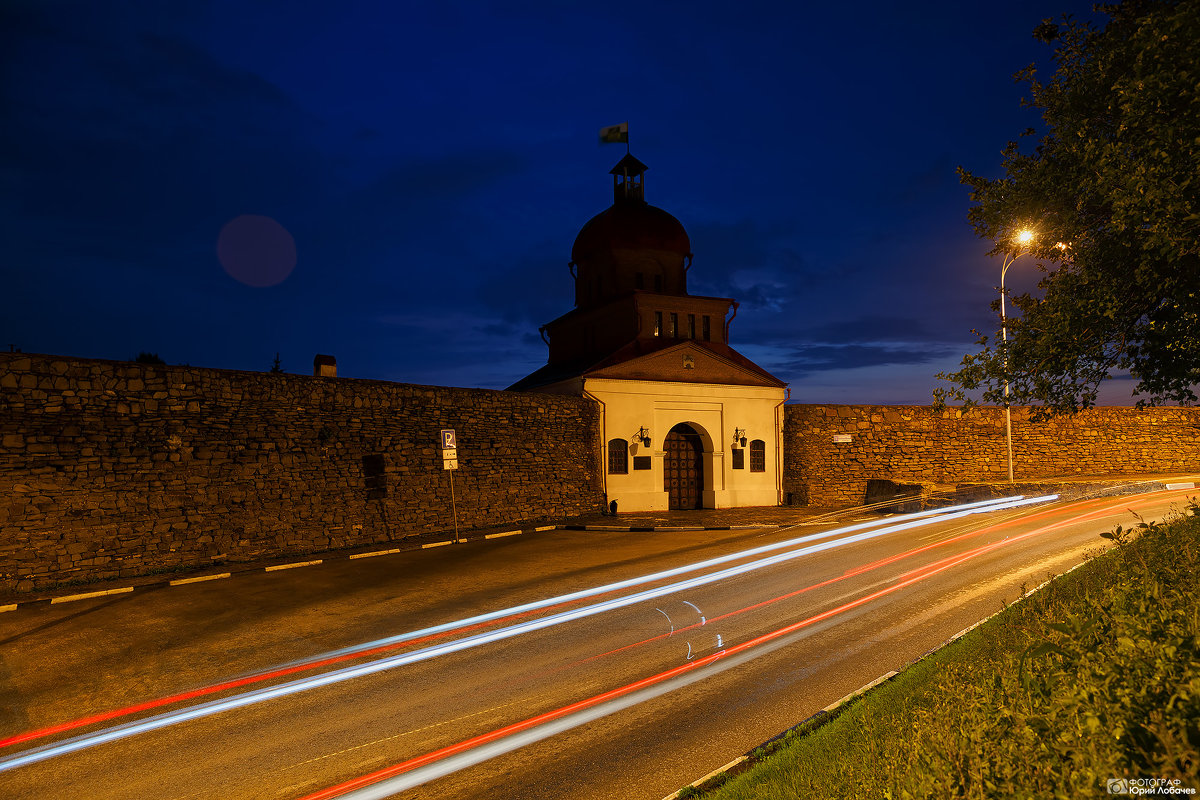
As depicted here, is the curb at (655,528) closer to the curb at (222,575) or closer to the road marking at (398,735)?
the curb at (222,575)

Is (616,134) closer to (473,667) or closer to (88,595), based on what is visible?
(88,595)

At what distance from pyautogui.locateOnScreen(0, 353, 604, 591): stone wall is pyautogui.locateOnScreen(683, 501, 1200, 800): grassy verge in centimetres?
1489

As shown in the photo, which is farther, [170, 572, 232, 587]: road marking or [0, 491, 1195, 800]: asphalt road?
[170, 572, 232, 587]: road marking

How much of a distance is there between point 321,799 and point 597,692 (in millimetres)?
2996

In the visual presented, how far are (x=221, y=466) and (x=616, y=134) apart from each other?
25822 millimetres

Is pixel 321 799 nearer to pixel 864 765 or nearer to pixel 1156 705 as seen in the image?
pixel 864 765

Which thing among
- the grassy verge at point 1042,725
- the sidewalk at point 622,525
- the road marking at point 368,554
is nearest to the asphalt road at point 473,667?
the sidewalk at point 622,525

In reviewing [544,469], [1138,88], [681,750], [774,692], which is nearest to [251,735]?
[681,750]

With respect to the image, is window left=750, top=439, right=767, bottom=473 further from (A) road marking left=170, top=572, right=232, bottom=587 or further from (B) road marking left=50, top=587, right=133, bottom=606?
(B) road marking left=50, top=587, right=133, bottom=606

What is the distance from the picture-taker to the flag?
35.2m

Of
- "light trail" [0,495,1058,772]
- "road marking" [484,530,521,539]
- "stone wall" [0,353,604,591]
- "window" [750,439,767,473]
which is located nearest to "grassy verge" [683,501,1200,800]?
"light trail" [0,495,1058,772]

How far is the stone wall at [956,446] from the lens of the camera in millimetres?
30547

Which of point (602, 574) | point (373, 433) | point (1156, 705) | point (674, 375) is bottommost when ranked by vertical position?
point (602, 574)

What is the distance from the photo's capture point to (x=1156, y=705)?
3074 mm
